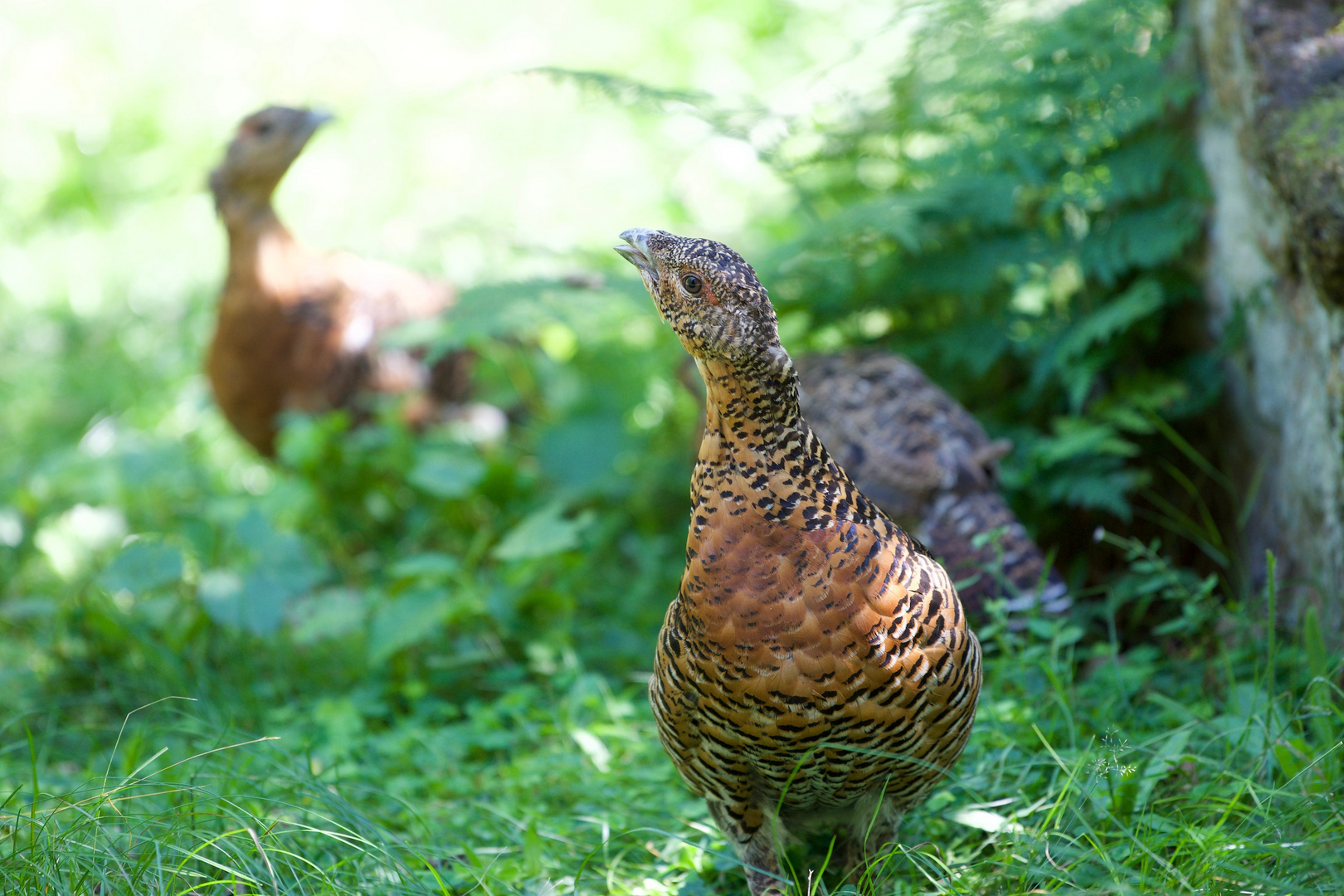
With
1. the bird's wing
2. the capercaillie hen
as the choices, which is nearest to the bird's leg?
the capercaillie hen

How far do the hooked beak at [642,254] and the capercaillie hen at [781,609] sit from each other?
1 cm

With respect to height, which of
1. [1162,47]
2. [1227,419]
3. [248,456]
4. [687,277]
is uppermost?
[1162,47]

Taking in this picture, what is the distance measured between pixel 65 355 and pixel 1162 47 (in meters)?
6.89

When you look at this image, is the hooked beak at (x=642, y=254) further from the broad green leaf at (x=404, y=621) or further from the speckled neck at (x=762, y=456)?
the broad green leaf at (x=404, y=621)

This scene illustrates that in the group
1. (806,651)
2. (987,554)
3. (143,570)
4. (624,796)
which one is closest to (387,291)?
(143,570)

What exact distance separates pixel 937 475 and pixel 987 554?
0.32m

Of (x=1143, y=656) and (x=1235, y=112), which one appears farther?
(x=1235, y=112)

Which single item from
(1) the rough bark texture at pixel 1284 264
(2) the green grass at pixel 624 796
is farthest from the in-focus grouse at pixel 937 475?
(1) the rough bark texture at pixel 1284 264

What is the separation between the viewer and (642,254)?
251 centimetres

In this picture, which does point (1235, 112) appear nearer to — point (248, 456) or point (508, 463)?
point (508, 463)

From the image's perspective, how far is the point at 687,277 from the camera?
232 cm

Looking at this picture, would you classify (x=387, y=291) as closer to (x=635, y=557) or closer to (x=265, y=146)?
(x=265, y=146)

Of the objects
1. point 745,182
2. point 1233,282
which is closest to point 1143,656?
point 1233,282

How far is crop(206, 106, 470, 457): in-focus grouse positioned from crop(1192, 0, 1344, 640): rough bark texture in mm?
3663
